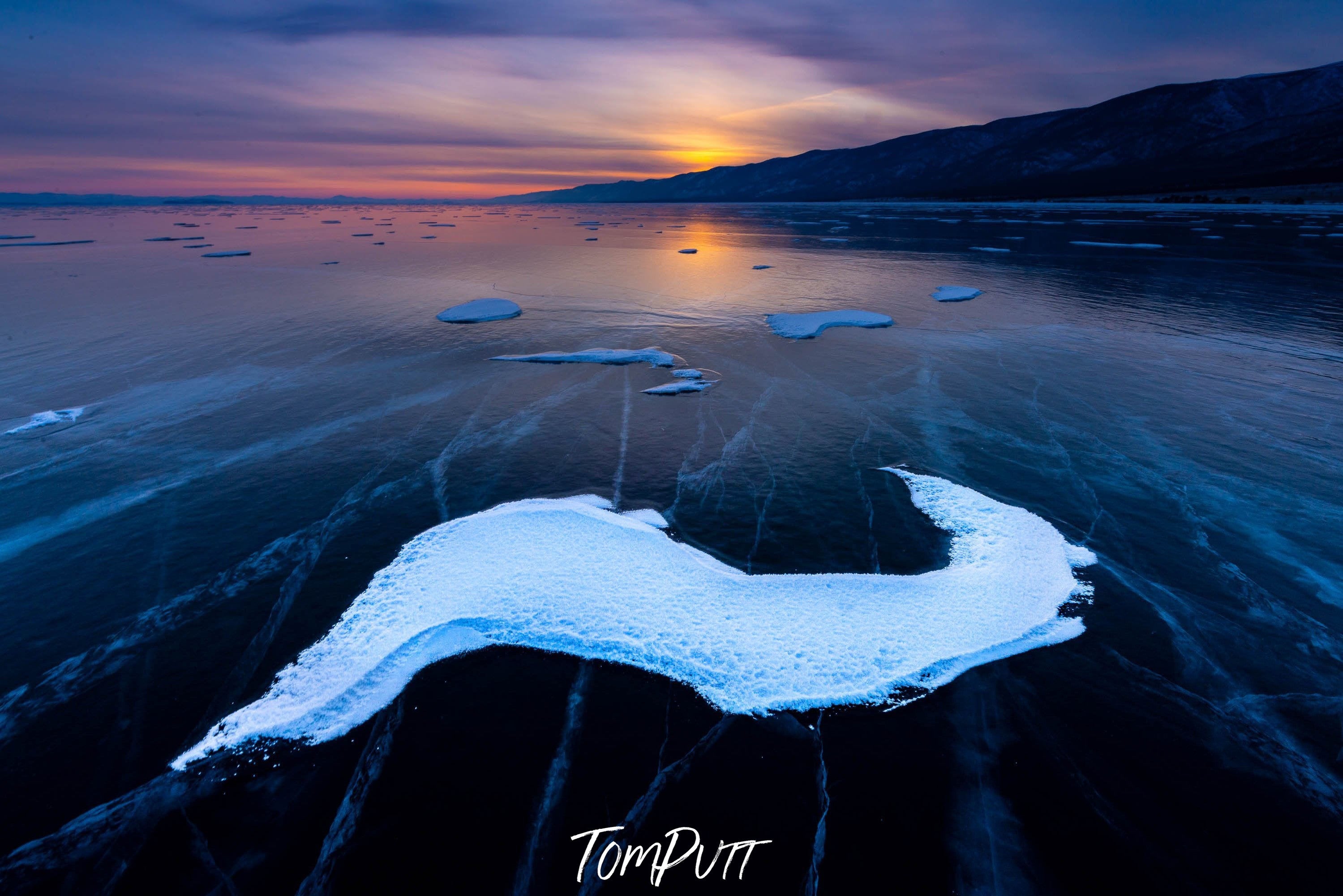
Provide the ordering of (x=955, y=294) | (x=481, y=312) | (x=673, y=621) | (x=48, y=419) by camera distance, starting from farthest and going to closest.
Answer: (x=955, y=294), (x=481, y=312), (x=48, y=419), (x=673, y=621)

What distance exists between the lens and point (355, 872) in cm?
462

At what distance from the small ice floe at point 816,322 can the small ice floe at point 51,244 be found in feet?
210

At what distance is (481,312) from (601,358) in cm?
839

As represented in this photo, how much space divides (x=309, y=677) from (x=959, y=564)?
8232mm

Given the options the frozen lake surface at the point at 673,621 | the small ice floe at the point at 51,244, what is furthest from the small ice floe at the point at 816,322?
the small ice floe at the point at 51,244

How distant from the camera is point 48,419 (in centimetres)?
1293

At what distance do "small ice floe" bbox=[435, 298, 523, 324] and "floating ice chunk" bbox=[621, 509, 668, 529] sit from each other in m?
16.2

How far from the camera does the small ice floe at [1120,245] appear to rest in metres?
42.8

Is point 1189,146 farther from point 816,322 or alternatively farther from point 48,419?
point 48,419

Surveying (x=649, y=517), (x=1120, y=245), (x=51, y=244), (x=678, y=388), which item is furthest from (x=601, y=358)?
(x=51, y=244)

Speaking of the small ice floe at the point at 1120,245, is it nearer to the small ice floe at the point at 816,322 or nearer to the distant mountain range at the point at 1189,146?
the small ice floe at the point at 816,322

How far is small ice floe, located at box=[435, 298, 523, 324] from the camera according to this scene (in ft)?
75.2

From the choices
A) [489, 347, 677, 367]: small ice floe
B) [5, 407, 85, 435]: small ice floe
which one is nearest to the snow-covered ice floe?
[489, 347, 677, 367]: small ice floe

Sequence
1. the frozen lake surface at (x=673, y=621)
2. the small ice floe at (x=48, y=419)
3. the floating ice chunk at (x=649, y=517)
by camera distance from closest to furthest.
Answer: the frozen lake surface at (x=673, y=621) → the floating ice chunk at (x=649, y=517) → the small ice floe at (x=48, y=419)
